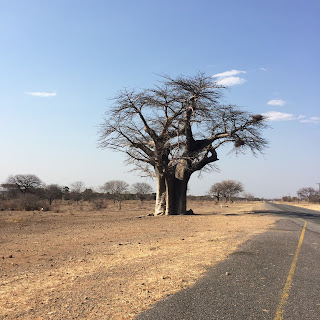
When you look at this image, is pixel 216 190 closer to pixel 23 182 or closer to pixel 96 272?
pixel 23 182

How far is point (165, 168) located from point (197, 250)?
48.4 feet

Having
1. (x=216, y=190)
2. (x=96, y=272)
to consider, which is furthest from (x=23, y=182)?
(x=96, y=272)

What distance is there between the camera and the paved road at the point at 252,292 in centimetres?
436

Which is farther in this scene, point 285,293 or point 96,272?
point 96,272

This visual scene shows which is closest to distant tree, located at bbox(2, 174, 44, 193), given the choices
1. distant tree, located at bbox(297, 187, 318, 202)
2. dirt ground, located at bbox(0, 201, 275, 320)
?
dirt ground, located at bbox(0, 201, 275, 320)

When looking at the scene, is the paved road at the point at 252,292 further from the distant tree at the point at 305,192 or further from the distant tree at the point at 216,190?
the distant tree at the point at 305,192

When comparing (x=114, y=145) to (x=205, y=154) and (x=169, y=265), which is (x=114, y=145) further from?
(x=169, y=265)

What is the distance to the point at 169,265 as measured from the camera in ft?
23.8

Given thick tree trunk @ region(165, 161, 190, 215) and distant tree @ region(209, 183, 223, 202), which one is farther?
distant tree @ region(209, 183, 223, 202)

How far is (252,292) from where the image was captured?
17.3ft

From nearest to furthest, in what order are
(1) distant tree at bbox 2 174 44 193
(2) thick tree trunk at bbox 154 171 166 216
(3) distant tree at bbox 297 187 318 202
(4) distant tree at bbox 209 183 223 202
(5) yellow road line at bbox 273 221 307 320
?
(5) yellow road line at bbox 273 221 307 320
(2) thick tree trunk at bbox 154 171 166 216
(1) distant tree at bbox 2 174 44 193
(4) distant tree at bbox 209 183 223 202
(3) distant tree at bbox 297 187 318 202

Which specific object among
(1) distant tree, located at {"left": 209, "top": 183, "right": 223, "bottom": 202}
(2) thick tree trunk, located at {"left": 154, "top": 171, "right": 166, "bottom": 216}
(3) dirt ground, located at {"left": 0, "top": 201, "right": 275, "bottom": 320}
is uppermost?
(1) distant tree, located at {"left": 209, "top": 183, "right": 223, "bottom": 202}

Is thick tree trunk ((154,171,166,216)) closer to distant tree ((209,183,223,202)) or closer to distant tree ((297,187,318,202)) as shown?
distant tree ((209,183,223,202))

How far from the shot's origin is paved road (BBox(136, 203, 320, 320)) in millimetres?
4363
